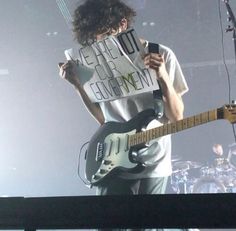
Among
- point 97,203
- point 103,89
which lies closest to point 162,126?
point 103,89

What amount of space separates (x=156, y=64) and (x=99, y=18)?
264 mm

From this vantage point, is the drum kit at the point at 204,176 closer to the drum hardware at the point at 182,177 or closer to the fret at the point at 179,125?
the drum hardware at the point at 182,177

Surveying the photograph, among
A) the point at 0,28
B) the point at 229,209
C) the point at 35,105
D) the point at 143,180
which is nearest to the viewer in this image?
the point at 229,209

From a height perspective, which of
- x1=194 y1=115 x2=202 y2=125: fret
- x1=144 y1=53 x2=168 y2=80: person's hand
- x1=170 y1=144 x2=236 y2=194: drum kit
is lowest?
x1=170 y1=144 x2=236 y2=194: drum kit

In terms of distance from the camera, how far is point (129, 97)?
1.07m

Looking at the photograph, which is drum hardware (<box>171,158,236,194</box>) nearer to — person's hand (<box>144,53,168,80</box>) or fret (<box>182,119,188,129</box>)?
fret (<box>182,119,188,129</box>)

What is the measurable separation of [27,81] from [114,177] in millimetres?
641

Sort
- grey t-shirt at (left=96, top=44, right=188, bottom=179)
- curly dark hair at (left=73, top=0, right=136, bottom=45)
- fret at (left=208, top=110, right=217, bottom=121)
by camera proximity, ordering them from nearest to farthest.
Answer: fret at (left=208, top=110, right=217, bottom=121) → grey t-shirt at (left=96, top=44, right=188, bottom=179) → curly dark hair at (left=73, top=0, right=136, bottom=45)

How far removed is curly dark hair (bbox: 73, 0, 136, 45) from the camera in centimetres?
116

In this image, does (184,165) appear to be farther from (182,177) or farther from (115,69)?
(115,69)

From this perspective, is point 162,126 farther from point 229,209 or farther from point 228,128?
point 229,209

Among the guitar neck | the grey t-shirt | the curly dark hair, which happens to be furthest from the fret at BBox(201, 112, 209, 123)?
the curly dark hair

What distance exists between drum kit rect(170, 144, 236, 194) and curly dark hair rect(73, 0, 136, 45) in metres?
0.45

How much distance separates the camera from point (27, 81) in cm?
148
